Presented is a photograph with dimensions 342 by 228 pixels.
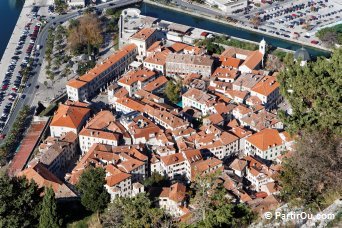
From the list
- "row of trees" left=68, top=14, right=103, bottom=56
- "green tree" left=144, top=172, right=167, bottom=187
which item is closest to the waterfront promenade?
"row of trees" left=68, top=14, right=103, bottom=56

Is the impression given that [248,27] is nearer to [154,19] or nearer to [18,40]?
[154,19]

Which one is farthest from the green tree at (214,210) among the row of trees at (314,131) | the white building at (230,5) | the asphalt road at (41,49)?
the white building at (230,5)

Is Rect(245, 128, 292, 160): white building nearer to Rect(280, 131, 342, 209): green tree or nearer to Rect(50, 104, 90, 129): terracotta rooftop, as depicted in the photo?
Rect(50, 104, 90, 129): terracotta rooftop

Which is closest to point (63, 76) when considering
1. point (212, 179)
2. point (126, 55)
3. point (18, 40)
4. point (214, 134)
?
point (126, 55)

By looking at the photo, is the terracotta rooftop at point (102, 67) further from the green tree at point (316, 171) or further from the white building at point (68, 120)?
the green tree at point (316, 171)

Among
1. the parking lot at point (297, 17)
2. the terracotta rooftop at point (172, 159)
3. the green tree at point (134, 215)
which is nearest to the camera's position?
the green tree at point (134, 215)

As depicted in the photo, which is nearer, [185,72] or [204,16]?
[185,72]
